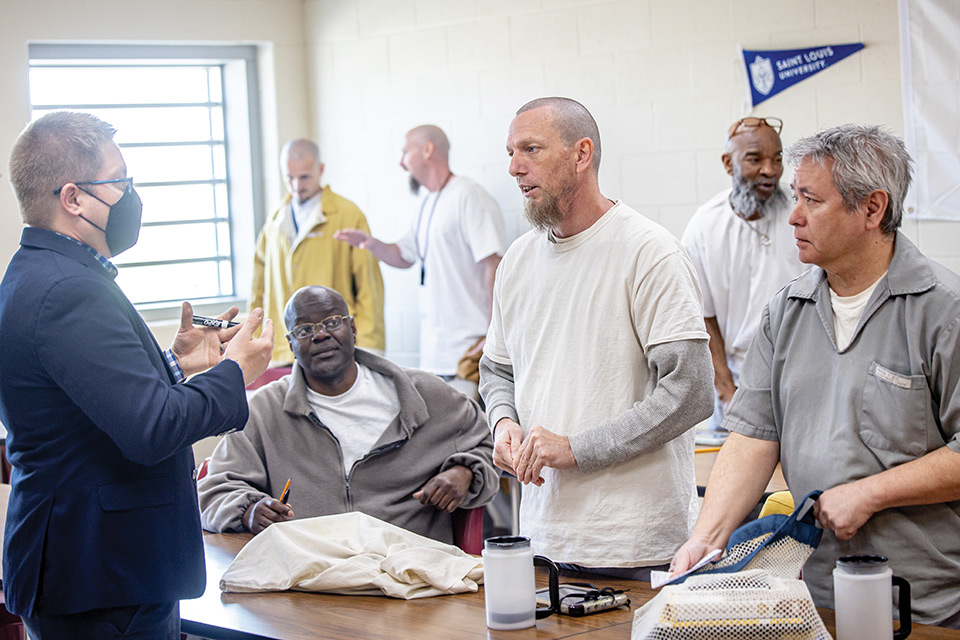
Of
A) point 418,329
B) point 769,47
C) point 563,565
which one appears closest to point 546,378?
point 563,565

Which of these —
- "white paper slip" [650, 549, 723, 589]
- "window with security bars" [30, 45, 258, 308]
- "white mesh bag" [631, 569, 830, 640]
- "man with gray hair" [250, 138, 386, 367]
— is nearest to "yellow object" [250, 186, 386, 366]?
"man with gray hair" [250, 138, 386, 367]

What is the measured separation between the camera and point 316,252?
4957 millimetres

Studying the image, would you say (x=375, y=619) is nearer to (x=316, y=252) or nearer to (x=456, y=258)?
(x=456, y=258)

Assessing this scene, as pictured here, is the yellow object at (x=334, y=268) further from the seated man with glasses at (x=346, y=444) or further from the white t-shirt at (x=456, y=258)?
the seated man with glasses at (x=346, y=444)

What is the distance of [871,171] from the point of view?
6.06ft

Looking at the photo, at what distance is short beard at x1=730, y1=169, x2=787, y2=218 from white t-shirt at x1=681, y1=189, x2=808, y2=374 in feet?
0.07

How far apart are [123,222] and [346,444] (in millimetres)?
1143

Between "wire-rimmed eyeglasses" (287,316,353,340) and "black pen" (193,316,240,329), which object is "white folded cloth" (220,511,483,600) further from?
"wire-rimmed eyeglasses" (287,316,353,340)

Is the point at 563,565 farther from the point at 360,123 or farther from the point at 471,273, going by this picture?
the point at 360,123

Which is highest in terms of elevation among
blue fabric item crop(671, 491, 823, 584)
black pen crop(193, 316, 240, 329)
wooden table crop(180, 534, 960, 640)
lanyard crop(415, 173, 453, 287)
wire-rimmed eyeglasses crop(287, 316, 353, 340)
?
lanyard crop(415, 173, 453, 287)

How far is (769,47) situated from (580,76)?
86cm

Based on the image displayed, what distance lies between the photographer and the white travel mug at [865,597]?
1606 mm

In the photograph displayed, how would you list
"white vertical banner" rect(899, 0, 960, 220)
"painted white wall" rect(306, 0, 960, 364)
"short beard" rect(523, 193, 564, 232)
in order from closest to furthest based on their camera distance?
"short beard" rect(523, 193, 564, 232), "white vertical banner" rect(899, 0, 960, 220), "painted white wall" rect(306, 0, 960, 364)

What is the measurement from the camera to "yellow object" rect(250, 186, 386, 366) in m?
4.96
